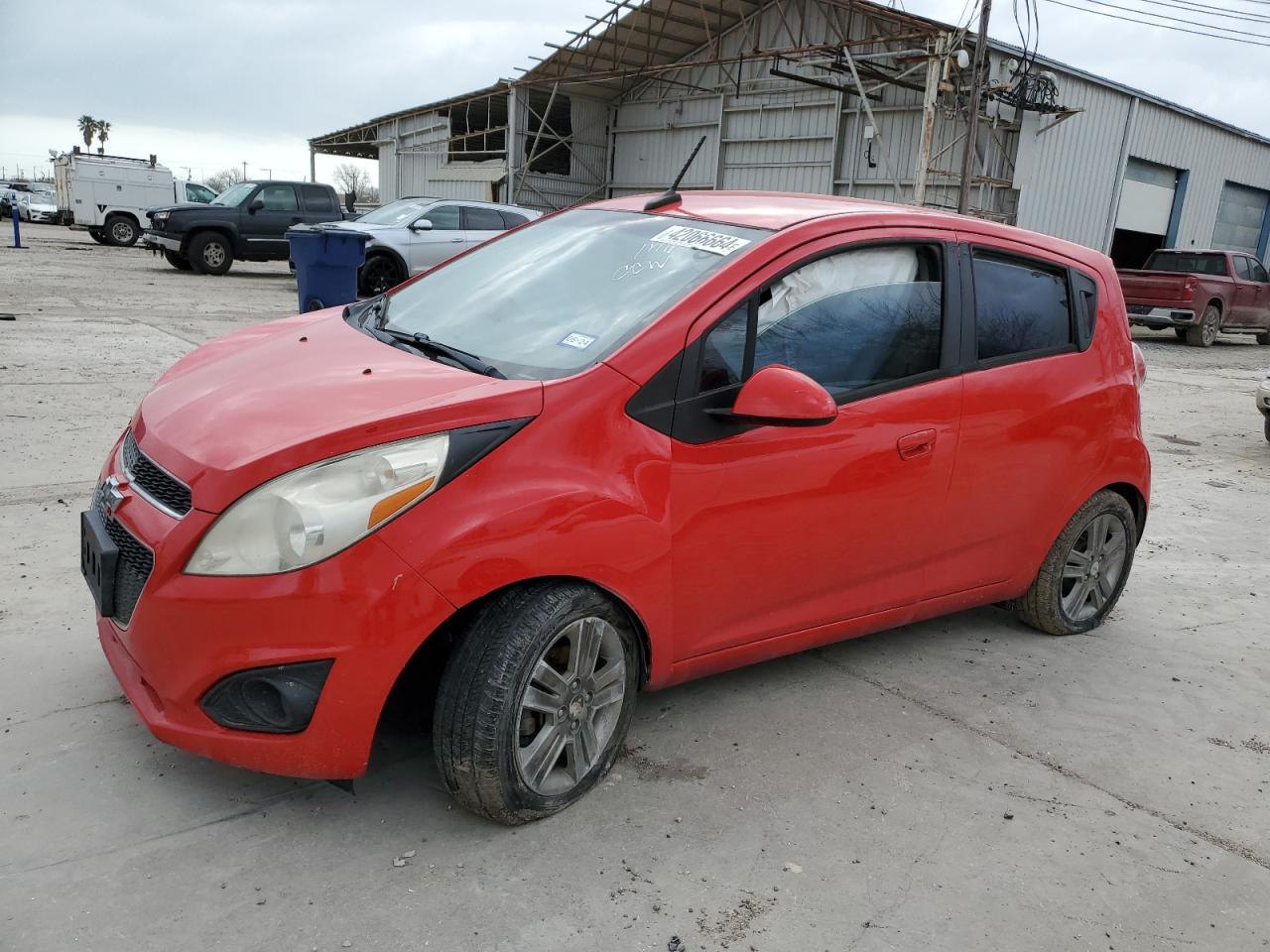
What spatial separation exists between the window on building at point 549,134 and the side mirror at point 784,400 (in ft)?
86.8

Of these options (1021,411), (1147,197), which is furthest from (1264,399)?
(1147,197)

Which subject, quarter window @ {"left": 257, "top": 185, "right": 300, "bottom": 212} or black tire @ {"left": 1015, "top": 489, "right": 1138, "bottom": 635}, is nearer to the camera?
black tire @ {"left": 1015, "top": 489, "right": 1138, "bottom": 635}

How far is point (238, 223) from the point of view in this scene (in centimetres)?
→ 1836

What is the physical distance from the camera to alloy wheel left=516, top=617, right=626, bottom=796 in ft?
8.49

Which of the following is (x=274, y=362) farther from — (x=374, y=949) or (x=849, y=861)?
(x=849, y=861)

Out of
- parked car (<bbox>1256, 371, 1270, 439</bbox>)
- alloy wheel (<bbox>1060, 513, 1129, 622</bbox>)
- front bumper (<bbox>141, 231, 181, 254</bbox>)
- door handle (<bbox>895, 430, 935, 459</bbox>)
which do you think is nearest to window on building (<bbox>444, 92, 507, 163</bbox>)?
front bumper (<bbox>141, 231, 181, 254</bbox>)

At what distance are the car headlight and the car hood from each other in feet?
0.12

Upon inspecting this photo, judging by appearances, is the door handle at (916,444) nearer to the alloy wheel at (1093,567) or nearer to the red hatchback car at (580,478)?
the red hatchback car at (580,478)

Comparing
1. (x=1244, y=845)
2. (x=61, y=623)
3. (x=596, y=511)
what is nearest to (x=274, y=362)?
(x=596, y=511)

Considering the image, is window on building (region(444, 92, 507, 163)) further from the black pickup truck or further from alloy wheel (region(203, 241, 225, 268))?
alloy wheel (region(203, 241, 225, 268))

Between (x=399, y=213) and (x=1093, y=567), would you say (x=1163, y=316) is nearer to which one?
(x=399, y=213)

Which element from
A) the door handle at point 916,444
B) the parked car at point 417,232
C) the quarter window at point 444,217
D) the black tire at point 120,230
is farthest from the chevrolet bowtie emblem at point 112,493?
the black tire at point 120,230

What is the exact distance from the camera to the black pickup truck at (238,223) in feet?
59.5

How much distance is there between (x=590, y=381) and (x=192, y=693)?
1210 millimetres
